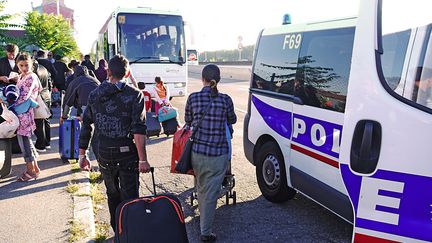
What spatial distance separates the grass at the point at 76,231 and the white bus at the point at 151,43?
27.1 feet

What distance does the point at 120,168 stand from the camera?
3.41 meters

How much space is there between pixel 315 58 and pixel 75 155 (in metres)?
4.14

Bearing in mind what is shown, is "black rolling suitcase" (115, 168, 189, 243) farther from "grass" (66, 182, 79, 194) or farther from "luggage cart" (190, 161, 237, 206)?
"grass" (66, 182, 79, 194)

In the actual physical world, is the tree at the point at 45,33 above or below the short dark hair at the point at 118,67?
above

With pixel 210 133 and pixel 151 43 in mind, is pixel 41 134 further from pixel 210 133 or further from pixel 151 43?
pixel 151 43

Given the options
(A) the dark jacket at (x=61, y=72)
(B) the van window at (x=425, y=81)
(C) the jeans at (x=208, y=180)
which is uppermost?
(B) the van window at (x=425, y=81)

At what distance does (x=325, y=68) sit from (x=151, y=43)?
9.21 metres

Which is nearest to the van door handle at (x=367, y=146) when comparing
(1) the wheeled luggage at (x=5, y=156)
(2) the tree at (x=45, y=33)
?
(1) the wheeled luggage at (x=5, y=156)

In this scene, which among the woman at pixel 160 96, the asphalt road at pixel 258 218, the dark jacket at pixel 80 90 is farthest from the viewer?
the woman at pixel 160 96

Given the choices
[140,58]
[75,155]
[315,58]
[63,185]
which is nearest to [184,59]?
[140,58]

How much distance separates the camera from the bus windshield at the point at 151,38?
1203 centimetres

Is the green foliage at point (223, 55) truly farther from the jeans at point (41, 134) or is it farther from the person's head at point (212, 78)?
the person's head at point (212, 78)

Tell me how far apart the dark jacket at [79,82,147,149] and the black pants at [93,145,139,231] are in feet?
0.25

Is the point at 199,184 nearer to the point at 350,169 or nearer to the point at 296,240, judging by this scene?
the point at 296,240
